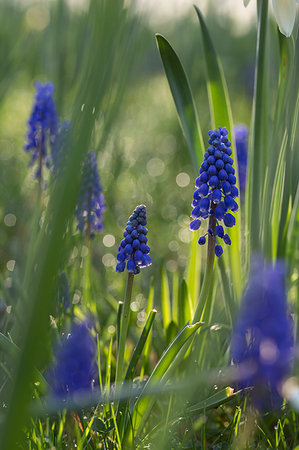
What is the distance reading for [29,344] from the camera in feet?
1.78

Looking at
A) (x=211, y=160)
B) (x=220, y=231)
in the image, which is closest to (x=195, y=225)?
(x=220, y=231)

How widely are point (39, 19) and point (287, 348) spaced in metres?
5.90

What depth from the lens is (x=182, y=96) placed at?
1.46 meters

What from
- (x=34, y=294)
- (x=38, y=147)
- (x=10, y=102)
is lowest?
(x=34, y=294)

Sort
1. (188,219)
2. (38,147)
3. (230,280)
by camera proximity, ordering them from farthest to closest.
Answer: (188,219) → (38,147) → (230,280)

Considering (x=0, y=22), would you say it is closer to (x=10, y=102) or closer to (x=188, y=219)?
(x=10, y=102)

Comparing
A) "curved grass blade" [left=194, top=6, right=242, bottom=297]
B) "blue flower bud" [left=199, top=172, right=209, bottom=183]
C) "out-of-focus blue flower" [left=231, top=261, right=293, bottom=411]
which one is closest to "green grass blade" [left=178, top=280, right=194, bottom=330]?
"curved grass blade" [left=194, top=6, right=242, bottom=297]

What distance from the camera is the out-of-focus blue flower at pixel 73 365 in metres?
0.99

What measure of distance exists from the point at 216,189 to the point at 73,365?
0.53 meters

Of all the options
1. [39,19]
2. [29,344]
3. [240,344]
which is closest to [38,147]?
[240,344]

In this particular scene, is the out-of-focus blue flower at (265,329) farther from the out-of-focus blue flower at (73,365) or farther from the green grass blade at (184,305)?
the green grass blade at (184,305)

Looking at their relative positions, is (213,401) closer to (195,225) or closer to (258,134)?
(195,225)

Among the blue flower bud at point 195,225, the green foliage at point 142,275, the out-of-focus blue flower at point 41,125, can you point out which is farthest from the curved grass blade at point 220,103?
the out-of-focus blue flower at point 41,125

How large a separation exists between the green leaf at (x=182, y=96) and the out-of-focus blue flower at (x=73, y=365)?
0.69 m
